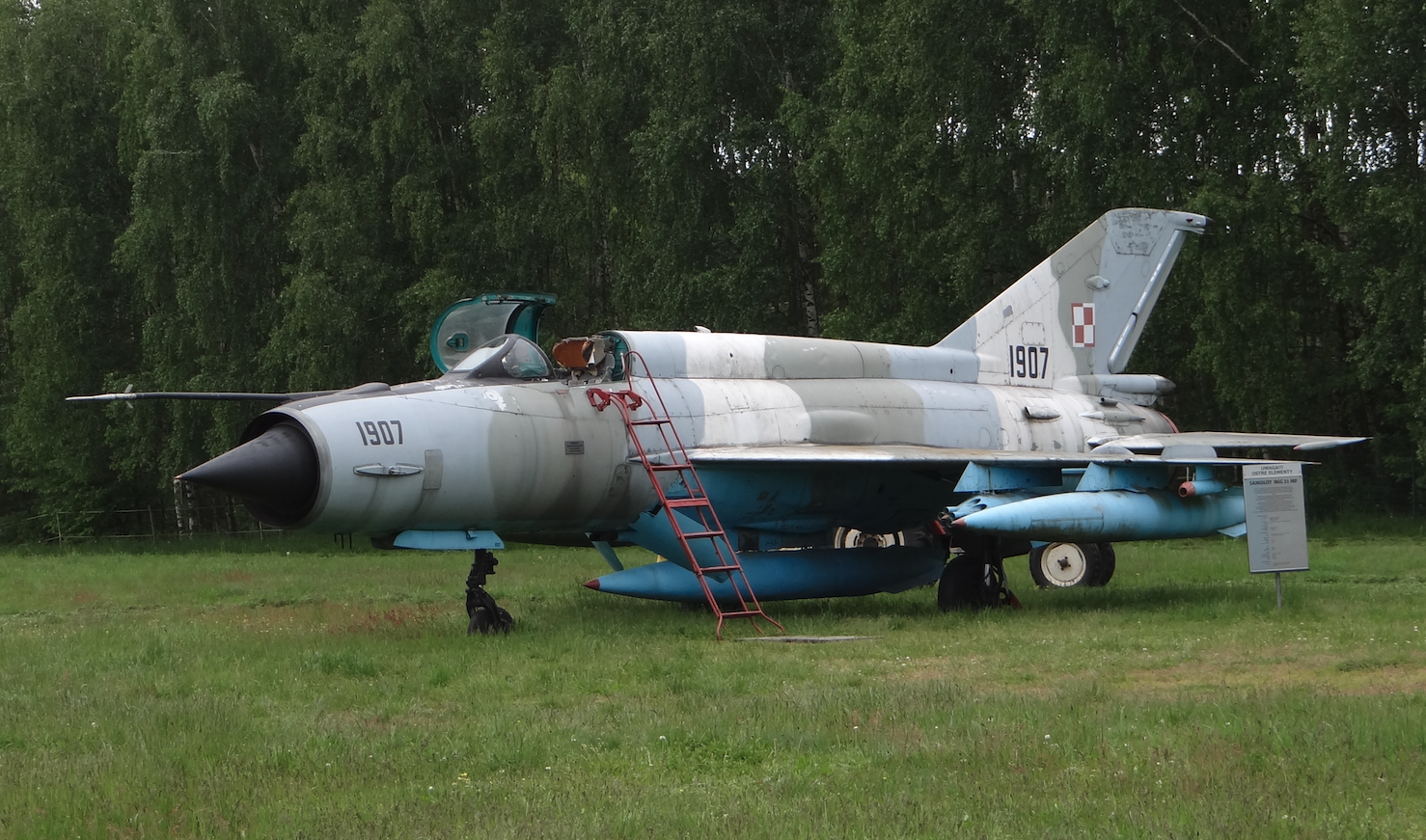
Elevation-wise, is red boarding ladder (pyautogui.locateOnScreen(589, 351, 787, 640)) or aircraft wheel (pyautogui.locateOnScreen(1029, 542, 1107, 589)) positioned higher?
red boarding ladder (pyautogui.locateOnScreen(589, 351, 787, 640))

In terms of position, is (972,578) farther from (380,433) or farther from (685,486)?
(380,433)

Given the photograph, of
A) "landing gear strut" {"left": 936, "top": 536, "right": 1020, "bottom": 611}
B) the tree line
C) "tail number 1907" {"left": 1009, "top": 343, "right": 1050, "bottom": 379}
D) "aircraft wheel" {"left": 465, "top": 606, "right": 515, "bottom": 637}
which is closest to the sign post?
"landing gear strut" {"left": 936, "top": 536, "right": 1020, "bottom": 611}

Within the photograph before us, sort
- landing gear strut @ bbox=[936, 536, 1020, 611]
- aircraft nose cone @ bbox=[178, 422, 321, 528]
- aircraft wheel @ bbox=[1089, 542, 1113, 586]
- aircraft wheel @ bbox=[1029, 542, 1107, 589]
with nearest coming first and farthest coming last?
1. aircraft nose cone @ bbox=[178, 422, 321, 528]
2. landing gear strut @ bbox=[936, 536, 1020, 611]
3. aircraft wheel @ bbox=[1089, 542, 1113, 586]
4. aircraft wheel @ bbox=[1029, 542, 1107, 589]

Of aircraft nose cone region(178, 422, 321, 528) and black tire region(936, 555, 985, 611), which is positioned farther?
black tire region(936, 555, 985, 611)

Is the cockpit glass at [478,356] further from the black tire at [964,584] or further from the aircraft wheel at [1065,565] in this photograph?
the aircraft wheel at [1065,565]

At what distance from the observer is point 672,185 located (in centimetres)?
2816

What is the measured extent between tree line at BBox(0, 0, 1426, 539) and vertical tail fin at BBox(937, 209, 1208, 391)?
18.1 feet

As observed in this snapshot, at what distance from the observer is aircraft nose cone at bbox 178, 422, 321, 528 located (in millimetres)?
10398

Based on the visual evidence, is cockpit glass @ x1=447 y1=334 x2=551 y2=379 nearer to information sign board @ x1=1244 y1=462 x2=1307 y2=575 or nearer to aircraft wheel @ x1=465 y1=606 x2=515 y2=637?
aircraft wheel @ x1=465 y1=606 x2=515 y2=637

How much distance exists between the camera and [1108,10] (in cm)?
2398

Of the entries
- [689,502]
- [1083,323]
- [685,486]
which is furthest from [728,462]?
[1083,323]

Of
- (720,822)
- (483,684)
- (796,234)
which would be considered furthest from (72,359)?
(720,822)

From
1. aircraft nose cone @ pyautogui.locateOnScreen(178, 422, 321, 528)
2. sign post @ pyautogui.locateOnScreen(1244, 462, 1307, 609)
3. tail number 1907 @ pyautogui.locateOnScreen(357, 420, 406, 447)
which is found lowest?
→ sign post @ pyautogui.locateOnScreen(1244, 462, 1307, 609)

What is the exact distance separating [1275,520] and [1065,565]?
5.53 m
